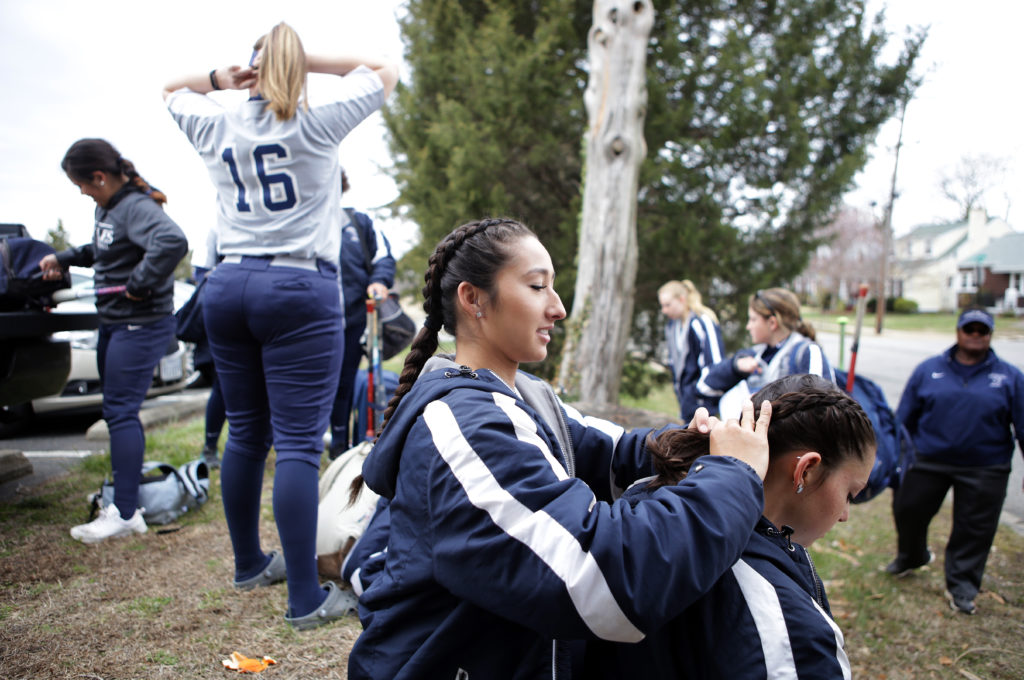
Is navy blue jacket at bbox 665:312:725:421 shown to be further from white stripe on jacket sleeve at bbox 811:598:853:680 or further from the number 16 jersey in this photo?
white stripe on jacket sleeve at bbox 811:598:853:680

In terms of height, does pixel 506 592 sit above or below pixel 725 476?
below

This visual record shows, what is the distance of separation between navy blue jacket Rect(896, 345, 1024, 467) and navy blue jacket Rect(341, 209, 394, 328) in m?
3.69

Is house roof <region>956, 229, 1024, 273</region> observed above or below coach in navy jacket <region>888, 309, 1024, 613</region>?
above

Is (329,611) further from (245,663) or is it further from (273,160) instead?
(273,160)

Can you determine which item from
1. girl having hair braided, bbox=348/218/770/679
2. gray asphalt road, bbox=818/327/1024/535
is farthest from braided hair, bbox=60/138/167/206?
gray asphalt road, bbox=818/327/1024/535

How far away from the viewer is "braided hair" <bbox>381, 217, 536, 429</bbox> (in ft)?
5.12

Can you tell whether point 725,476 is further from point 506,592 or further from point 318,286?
point 318,286

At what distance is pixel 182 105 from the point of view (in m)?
2.54

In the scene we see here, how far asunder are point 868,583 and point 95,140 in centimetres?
517

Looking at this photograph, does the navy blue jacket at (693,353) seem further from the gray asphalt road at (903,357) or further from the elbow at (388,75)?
the elbow at (388,75)

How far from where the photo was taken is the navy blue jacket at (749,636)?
3.78 feet

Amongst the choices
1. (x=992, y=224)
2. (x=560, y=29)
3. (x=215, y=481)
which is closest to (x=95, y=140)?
(x=215, y=481)

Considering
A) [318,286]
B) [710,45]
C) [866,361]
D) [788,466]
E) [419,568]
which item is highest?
[710,45]

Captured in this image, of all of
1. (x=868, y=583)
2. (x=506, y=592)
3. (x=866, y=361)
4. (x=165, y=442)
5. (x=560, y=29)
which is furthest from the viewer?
(x=866, y=361)
